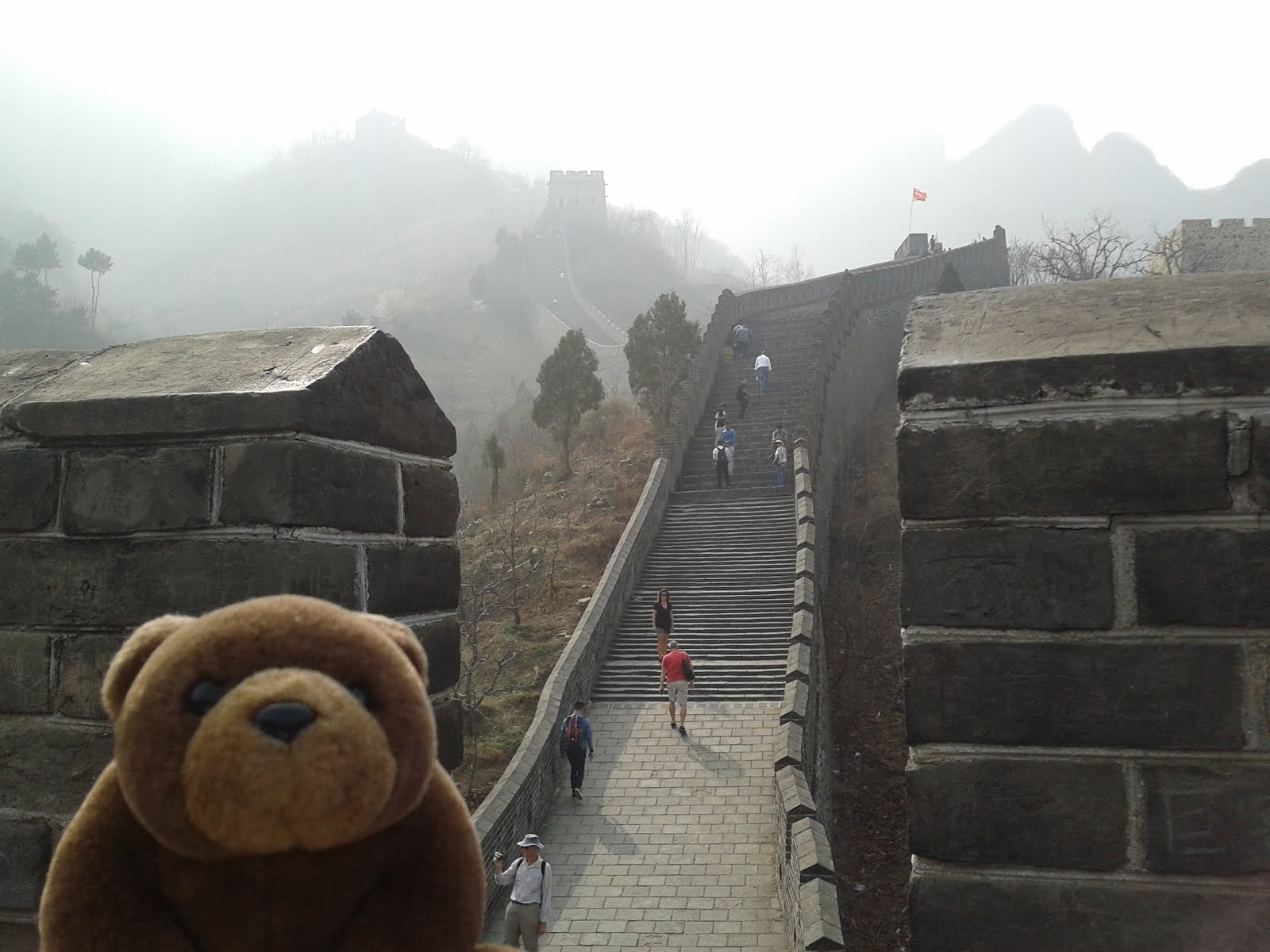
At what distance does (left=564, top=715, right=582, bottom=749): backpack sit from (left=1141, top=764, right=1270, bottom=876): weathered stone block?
11388mm

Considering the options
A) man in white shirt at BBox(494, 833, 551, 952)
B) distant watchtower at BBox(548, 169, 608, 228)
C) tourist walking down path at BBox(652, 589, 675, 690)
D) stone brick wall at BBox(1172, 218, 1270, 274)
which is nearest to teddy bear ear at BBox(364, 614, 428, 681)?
man in white shirt at BBox(494, 833, 551, 952)

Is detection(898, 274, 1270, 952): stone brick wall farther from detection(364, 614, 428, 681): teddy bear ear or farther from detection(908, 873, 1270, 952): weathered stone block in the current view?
detection(364, 614, 428, 681): teddy bear ear

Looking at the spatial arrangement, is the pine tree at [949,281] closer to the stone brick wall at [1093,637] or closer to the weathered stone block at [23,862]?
the stone brick wall at [1093,637]

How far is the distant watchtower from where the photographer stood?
98688 millimetres

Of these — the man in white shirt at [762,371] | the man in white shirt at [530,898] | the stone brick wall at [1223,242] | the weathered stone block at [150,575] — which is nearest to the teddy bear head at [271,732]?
the weathered stone block at [150,575]

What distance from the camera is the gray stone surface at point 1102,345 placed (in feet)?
7.02

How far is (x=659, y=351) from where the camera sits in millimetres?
30297

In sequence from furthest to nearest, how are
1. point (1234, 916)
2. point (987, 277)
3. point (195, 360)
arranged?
1. point (987, 277)
2. point (195, 360)
3. point (1234, 916)

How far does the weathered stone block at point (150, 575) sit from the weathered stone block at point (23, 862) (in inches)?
21.5

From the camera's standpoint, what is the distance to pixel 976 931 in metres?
2.21

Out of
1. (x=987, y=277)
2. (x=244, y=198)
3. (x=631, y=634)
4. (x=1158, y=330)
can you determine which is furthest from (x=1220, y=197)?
(x=1158, y=330)

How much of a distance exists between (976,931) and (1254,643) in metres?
0.83

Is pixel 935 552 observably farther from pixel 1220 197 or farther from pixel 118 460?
pixel 1220 197

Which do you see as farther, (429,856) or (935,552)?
(935,552)
